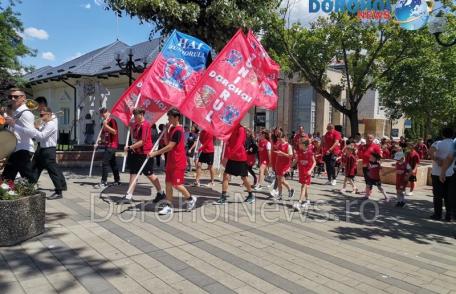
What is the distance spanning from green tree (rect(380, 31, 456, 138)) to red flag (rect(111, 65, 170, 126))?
1418cm

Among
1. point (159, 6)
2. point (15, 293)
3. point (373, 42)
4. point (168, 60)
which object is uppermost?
point (373, 42)

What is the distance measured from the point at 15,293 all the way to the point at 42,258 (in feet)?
2.89

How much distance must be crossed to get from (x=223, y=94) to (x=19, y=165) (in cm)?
361

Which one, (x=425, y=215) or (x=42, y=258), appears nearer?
(x=42, y=258)

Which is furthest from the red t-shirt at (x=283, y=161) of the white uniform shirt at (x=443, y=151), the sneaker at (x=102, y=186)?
the sneaker at (x=102, y=186)

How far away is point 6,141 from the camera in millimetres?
4973

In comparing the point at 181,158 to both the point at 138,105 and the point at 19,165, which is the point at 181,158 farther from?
the point at 19,165

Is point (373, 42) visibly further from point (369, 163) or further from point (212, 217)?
point (212, 217)

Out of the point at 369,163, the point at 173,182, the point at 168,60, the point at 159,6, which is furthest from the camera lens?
the point at 159,6

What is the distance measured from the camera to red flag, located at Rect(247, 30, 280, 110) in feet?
24.3

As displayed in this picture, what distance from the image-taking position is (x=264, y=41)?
18516 mm

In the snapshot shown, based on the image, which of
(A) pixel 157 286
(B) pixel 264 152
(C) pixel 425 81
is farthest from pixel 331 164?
(C) pixel 425 81

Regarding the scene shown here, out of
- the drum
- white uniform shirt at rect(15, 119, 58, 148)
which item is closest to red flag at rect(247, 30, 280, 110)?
white uniform shirt at rect(15, 119, 58, 148)

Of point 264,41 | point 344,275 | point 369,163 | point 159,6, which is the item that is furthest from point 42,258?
point 264,41
